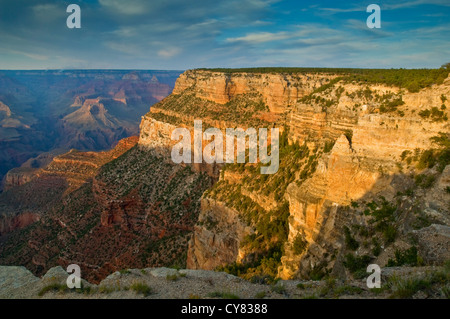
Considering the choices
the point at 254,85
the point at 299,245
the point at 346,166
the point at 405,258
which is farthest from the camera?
the point at 254,85

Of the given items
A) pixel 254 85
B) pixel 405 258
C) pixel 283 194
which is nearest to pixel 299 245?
pixel 283 194

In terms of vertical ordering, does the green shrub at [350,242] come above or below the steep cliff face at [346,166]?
below

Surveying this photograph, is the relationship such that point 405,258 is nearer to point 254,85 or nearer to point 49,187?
point 254,85

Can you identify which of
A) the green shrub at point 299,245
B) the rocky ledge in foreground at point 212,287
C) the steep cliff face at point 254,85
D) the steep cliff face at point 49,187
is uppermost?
the steep cliff face at point 254,85

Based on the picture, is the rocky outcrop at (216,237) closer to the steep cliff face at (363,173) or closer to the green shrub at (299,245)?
the green shrub at (299,245)

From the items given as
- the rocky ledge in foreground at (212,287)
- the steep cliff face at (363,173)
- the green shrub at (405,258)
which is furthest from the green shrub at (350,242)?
the rocky ledge in foreground at (212,287)

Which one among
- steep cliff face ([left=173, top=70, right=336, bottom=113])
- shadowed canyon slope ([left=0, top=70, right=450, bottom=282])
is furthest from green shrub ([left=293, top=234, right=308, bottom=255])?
steep cliff face ([left=173, top=70, right=336, bottom=113])
